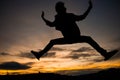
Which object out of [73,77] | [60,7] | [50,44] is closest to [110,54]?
[50,44]

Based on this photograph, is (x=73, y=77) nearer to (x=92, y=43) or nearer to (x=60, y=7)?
(x=92, y=43)

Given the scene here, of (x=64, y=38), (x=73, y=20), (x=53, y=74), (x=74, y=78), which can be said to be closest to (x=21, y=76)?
(x=53, y=74)

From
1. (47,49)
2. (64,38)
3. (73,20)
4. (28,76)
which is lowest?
(28,76)

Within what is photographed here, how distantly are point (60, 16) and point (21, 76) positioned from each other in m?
4.05

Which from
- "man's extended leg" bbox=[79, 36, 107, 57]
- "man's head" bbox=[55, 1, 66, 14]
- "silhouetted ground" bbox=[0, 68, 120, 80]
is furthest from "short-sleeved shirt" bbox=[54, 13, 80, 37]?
Result: "silhouetted ground" bbox=[0, 68, 120, 80]

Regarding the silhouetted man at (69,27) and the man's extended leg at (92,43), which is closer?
the silhouetted man at (69,27)

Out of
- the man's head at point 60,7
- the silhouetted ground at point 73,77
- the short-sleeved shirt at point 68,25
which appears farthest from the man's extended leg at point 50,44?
the silhouetted ground at point 73,77

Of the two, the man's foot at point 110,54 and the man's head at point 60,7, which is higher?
the man's head at point 60,7

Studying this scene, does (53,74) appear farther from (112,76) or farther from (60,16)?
(60,16)

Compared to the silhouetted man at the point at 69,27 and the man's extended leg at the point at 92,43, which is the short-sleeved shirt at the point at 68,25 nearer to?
the silhouetted man at the point at 69,27

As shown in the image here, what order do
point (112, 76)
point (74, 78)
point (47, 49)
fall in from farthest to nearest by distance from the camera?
1. point (74, 78)
2. point (112, 76)
3. point (47, 49)

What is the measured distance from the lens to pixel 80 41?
8.96 meters

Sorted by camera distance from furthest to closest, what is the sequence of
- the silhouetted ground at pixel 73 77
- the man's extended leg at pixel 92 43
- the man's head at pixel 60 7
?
the silhouetted ground at pixel 73 77 < the man's extended leg at pixel 92 43 < the man's head at pixel 60 7

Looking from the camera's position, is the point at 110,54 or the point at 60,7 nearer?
the point at 60,7
